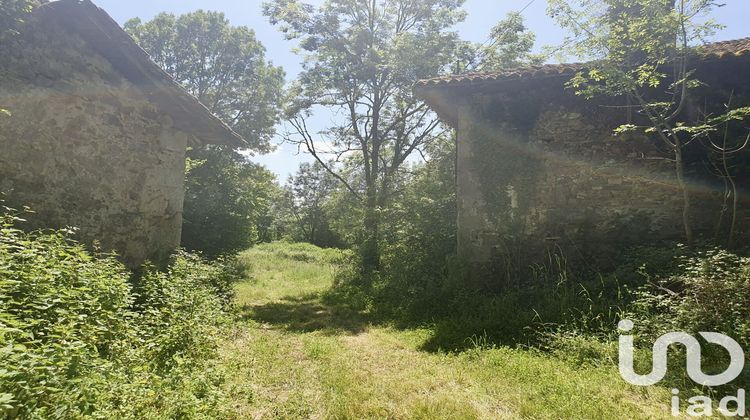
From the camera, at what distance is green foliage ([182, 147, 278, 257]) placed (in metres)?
14.9

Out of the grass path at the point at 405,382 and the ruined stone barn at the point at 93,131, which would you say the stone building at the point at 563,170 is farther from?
the ruined stone barn at the point at 93,131

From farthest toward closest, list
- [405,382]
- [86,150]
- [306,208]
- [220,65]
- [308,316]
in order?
[306,208]
[220,65]
[308,316]
[86,150]
[405,382]

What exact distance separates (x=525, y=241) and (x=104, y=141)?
7440mm

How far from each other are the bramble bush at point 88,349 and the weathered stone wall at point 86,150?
1486 mm

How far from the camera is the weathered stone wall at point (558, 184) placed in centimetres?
678

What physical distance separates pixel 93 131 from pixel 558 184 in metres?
7.97

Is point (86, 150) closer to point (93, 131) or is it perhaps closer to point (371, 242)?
point (93, 131)

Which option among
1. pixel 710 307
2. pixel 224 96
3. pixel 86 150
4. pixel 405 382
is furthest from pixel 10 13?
pixel 224 96

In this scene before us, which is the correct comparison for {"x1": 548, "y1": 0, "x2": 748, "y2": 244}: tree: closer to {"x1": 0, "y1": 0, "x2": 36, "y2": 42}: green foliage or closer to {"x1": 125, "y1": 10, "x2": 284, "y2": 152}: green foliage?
{"x1": 0, "y1": 0, "x2": 36, "y2": 42}: green foliage

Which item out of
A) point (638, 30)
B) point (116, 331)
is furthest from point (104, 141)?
point (638, 30)

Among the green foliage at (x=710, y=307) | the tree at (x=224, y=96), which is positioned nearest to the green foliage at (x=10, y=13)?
the green foliage at (x=710, y=307)

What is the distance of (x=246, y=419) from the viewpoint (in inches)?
114

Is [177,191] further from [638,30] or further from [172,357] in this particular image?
[638,30]

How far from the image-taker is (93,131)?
6.03 meters
